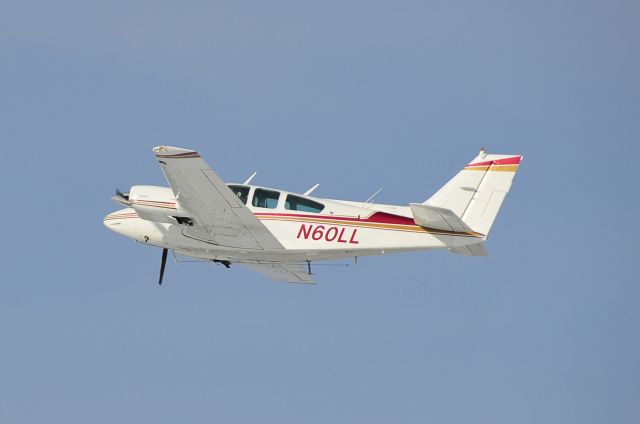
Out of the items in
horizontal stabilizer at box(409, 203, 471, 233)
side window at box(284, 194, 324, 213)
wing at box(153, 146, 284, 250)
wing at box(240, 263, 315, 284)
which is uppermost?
horizontal stabilizer at box(409, 203, 471, 233)

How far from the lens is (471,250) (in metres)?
30.2

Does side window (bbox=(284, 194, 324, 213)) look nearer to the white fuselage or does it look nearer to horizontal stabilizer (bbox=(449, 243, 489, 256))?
the white fuselage

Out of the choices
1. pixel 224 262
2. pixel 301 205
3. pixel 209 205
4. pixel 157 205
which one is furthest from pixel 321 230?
pixel 157 205

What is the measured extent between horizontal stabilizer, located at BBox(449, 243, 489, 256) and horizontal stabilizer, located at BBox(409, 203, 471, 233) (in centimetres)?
61

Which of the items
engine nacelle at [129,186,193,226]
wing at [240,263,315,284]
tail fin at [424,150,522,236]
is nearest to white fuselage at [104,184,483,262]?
engine nacelle at [129,186,193,226]

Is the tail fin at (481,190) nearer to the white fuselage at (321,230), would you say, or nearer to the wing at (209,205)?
the white fuselage at (321,230)

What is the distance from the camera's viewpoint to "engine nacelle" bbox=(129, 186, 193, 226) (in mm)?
30359

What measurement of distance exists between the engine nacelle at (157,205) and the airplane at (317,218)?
0.03 m

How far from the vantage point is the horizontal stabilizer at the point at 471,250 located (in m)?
30.1

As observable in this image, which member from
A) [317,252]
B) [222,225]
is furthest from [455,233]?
[222,225]

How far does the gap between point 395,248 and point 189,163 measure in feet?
19.3

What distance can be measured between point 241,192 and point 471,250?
631 cm

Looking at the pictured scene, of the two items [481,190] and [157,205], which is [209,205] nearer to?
[157,205]

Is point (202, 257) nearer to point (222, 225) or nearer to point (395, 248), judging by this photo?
point (222, 225)
